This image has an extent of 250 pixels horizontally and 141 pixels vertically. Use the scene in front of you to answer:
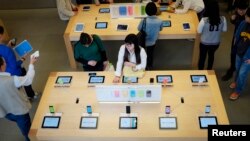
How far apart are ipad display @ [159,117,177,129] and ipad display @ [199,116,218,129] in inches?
10.0

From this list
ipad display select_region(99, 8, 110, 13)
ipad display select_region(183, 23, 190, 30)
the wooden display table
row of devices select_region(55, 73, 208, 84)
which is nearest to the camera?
the wooden display table

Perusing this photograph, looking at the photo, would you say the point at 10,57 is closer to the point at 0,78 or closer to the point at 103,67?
the point at 0,78

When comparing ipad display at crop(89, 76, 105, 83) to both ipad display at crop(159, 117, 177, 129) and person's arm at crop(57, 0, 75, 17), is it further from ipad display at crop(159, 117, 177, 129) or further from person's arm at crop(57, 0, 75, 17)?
person's arm at crop(57, 0, 75, 17)

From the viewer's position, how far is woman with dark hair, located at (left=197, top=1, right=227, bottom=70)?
3.78 metres

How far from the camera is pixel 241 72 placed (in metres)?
3.96

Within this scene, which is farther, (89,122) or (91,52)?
(91,52)

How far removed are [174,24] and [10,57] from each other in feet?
7.97

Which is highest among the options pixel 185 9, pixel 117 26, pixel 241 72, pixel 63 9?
pixel 63 9

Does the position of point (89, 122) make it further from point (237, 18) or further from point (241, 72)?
point (237, 18)

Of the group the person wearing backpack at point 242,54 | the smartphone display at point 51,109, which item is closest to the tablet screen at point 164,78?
the person wearing backpack at point 242,54

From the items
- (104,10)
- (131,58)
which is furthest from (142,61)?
(104,10)

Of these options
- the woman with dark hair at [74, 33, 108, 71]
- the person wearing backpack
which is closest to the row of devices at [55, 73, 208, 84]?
the woman with dark hair at [74, 33, 108, 71]

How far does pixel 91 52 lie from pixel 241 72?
6.54 ft

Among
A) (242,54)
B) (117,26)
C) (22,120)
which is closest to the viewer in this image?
(22,120)
